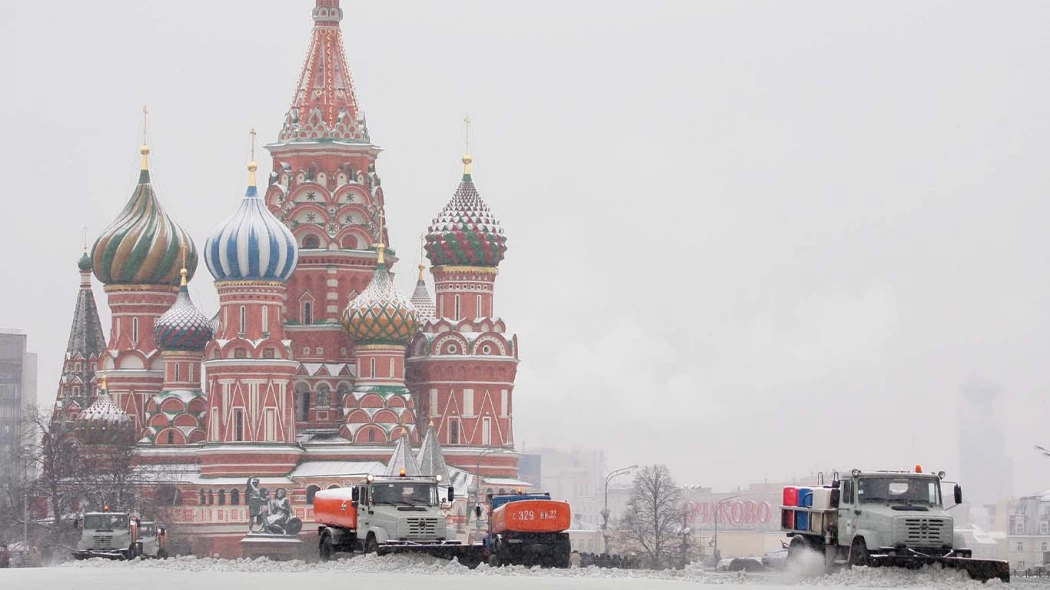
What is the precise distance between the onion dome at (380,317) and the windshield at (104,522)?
40789 mm

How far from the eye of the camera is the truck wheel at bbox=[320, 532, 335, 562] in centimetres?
4994

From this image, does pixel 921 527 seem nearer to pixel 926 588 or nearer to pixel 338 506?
pixel 926 588

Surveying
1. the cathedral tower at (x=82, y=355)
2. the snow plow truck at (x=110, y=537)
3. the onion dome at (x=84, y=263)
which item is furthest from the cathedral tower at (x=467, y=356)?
the snow plow truck at (x=110, y=537)

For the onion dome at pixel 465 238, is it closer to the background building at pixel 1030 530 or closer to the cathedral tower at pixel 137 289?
the cathedral tower at pixel 137 289

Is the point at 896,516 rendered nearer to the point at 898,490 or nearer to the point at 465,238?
the point at 898,490

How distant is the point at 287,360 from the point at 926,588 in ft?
198

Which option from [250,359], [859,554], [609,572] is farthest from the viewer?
[250,359]

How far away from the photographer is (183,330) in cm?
10056

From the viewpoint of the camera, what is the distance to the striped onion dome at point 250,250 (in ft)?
315

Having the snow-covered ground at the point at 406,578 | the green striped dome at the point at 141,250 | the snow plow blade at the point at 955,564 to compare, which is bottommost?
the snow-covered ground at the point at 406,578

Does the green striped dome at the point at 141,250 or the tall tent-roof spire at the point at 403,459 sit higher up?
the green striped dome at the point at 141,250

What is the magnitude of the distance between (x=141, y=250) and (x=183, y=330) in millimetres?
5248

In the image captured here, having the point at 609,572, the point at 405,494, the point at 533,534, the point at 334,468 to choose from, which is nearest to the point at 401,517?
the point at 405,494

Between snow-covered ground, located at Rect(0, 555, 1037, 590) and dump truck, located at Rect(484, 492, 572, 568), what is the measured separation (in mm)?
1934
